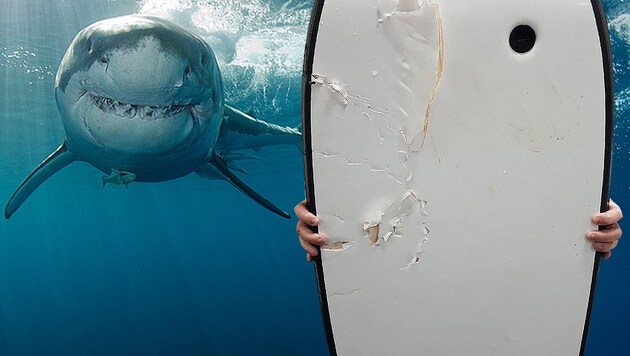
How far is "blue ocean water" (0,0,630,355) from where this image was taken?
11.8m

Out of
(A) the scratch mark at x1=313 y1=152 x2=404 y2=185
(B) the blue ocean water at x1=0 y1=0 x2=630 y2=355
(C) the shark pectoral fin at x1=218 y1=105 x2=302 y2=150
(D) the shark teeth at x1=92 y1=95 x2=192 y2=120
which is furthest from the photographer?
(B) the blue ocean water at x1=0 y1=0 x2=630 y2=355

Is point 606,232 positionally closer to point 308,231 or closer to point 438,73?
point 438,73

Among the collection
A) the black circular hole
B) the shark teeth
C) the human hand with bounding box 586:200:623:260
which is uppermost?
the black circular hole

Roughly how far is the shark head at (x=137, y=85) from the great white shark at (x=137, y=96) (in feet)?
0.04

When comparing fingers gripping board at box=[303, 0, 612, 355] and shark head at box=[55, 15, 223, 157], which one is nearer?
fingers gripping board at box=[303, 0, 612, 355]

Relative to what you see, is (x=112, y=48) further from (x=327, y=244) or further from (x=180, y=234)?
(x=180, y=234)

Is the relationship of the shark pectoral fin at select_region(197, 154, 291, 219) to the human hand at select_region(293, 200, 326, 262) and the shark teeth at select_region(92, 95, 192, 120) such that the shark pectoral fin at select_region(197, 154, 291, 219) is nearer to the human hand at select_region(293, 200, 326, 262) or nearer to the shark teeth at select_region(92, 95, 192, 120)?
the shark teeth at select_region(92, 95, 192, 120)

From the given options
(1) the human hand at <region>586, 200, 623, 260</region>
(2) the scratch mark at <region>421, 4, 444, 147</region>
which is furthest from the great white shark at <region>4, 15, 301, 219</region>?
(1) the human hand at <region>586, 200, 623, 260</region>

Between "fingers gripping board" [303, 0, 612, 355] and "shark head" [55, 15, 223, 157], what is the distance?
5350 millimetres

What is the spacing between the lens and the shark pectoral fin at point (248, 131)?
9984 millimetres

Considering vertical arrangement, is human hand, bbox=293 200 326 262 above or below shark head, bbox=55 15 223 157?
above

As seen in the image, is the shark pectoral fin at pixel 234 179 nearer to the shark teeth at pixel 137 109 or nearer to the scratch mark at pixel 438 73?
the shark teeth at pixel 137 109

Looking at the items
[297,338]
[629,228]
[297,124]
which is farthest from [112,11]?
[297,338]

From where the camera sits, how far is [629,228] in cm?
2450
